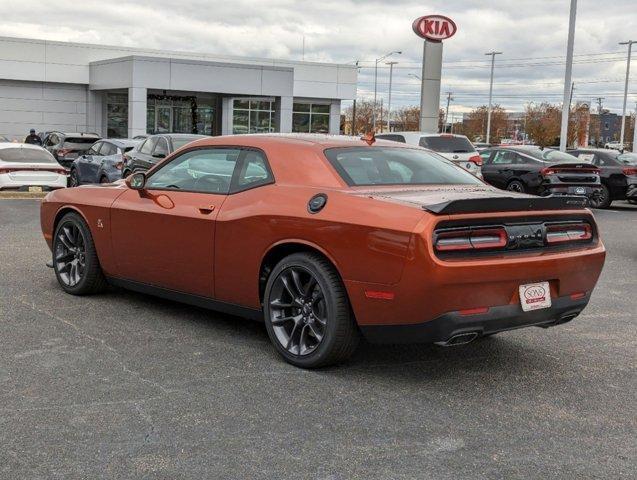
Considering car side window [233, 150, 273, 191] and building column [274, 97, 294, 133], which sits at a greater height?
building column [274, 97, 294, 133]

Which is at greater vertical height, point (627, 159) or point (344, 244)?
point (627, 159)

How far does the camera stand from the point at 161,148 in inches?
630

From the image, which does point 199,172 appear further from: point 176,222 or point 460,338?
point 460,338

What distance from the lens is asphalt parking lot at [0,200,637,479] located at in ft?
11.9

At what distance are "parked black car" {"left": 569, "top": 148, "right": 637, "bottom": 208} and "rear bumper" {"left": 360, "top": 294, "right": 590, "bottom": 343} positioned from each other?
15.6 meters

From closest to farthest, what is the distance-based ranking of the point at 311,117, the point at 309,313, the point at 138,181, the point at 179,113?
the point at 309,313 < the point at 138,181 < the point at 179,113 < the point at 311,117

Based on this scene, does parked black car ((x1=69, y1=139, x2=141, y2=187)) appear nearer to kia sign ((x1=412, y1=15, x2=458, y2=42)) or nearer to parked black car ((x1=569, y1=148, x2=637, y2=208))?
parked black car ((x1=569, y1=148, x2=637, y2=208))

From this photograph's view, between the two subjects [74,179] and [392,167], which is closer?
[392,167]

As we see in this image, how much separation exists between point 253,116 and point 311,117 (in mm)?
8213

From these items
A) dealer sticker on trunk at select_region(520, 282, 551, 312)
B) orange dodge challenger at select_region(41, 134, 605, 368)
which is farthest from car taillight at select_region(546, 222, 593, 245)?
dealer sticker on trunk at select_region(520, 282, 551, 312)

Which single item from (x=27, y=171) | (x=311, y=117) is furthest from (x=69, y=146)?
(x=311, y=117)

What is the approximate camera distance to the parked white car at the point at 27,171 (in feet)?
A: 55.3

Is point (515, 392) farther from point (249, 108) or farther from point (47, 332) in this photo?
point (249, 108)

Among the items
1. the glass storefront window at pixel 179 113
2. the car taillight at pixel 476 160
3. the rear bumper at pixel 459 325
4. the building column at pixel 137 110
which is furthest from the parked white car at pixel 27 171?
the glass storefront window at pixel 179 113
